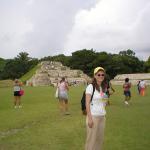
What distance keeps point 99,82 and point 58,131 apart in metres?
5.53

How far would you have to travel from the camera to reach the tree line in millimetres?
105125

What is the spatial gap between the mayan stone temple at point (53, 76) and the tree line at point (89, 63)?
1505 centimetres

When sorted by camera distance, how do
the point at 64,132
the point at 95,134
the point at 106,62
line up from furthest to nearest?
1. the point at 106,62
2. the point at 64,132
3. the point at 95,134

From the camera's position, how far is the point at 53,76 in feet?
281

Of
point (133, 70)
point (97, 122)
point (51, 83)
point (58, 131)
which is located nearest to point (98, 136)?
point (97, 122)

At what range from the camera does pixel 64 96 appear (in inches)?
731

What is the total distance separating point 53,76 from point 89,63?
27185 mm

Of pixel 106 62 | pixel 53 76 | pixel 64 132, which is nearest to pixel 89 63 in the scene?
pixel 106 62

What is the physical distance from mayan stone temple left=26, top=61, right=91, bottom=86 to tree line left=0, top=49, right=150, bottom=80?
49.4 ft

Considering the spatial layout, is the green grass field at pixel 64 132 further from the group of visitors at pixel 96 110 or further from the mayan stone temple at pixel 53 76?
the mayan stone temple at pixel 53 76

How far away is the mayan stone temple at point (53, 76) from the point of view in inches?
3167

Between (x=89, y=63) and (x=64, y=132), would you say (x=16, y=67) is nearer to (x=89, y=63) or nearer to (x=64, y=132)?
(x=89, y=63)

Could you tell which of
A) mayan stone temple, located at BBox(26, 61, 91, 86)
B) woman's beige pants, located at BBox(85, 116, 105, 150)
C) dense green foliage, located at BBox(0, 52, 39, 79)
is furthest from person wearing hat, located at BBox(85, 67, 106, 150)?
dense green foliage, located at BBox(0, 52, 39, 79)

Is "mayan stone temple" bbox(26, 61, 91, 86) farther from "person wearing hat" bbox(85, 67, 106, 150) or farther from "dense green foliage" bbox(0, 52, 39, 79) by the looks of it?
"person wearing hat" bbox(85, 67, 106, 150)
